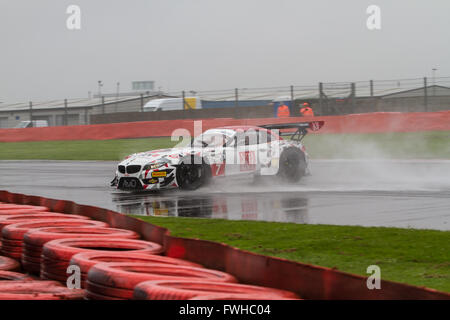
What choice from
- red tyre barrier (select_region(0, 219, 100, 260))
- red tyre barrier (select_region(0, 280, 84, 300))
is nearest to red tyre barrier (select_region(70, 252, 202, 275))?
red tyre barrier (select_region(0, 280, 84, 300))

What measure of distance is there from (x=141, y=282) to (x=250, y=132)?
1042 cm

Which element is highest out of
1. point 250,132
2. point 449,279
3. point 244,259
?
point 250,132

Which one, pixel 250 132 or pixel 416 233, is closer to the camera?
pixel 416 233

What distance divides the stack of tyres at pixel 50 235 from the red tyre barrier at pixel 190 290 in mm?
2234

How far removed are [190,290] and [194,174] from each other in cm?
936

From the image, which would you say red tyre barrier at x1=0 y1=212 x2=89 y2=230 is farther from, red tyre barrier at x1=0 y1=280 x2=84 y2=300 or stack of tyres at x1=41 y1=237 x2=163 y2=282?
red tyre barrier at x1=0 y1=280 x2=84 y2=300

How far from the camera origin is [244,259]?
16.6ft

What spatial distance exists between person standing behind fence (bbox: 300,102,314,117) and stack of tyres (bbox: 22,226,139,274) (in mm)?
21915

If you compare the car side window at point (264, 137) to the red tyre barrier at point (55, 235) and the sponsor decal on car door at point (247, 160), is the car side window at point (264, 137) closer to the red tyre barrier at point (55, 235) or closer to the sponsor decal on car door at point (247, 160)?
the sponsor decal on car door at point (247, 160)

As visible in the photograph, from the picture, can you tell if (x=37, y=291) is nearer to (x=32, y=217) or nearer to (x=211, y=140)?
(x=32, y=217)

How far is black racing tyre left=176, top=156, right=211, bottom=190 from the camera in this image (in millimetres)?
13602

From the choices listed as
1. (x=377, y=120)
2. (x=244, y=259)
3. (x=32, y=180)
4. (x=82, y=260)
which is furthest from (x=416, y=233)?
(x=377, y=120)

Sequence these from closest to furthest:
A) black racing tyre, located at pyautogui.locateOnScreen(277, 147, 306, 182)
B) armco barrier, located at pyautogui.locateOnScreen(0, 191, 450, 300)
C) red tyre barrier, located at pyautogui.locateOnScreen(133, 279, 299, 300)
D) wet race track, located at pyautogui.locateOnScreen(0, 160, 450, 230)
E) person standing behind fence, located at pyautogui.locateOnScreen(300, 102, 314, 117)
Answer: armco barrier, located at pyautogui.locateOnScreen(0, 191, 450, 300), red tyre barrier, located at pyautogui.locateOnScreen(133, 279, 299, 300), wet race track, located at pyautogui.locateOnScreen(0, 160, 450, 230), black racing tyre, located at pyautogui.locateOnScreen(277, 147, 306, 182), person standing behind fence, located at pyautogui.locateOnScreen(300, 102, 314, 117)
